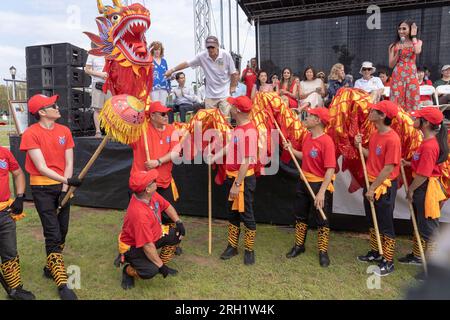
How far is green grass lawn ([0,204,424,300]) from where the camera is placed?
3.26 meters

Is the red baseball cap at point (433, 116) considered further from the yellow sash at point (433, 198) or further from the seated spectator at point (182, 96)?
the seated spectator at point (182, 96)

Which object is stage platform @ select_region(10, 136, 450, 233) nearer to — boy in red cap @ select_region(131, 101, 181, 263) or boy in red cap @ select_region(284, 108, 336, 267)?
boy in red cap @ select_region(284, 108, 336, 267)

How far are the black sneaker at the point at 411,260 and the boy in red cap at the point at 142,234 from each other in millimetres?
2562

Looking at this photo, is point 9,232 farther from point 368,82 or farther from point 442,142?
point 368,82

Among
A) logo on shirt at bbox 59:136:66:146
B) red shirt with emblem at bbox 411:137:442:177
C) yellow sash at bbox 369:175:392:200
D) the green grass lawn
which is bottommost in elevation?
the green grass lawn

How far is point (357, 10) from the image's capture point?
9703 millimetres

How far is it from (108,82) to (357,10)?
335 inches

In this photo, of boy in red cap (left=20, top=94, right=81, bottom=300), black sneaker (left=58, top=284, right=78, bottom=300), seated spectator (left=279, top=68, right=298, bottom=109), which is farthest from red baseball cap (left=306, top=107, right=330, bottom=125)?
seated spectator (left=279, top=68, right=298, bottom=109)

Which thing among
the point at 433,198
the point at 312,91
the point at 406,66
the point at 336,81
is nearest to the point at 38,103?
the point at 433,198

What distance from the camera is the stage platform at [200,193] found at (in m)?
4.71

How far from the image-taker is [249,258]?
3.86 m

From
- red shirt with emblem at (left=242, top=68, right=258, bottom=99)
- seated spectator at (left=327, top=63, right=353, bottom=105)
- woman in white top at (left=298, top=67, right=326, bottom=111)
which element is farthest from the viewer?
red shirt with emblem at (left=242, top=68, right=258, bottom=99)

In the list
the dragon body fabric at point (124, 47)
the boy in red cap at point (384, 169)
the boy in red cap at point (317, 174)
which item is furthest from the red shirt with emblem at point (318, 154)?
the dragon body fabric at point (124, 47)

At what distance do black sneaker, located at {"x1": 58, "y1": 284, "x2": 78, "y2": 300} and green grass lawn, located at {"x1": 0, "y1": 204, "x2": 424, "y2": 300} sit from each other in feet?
0.24
